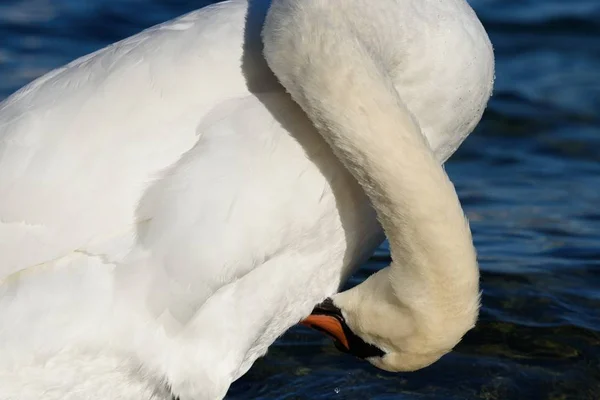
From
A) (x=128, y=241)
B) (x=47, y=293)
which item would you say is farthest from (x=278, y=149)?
(x=47, y=293)

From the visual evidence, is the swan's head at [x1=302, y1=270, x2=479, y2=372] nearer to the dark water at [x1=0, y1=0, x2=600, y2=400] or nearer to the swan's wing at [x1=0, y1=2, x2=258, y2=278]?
the swan's wing at [x1=0, y1=2, x2=258, y2=278]

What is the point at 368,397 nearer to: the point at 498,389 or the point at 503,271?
the point at 498,389

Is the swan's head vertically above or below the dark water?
above

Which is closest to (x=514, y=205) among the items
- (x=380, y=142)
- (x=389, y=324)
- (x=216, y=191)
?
(x=389, y=324)

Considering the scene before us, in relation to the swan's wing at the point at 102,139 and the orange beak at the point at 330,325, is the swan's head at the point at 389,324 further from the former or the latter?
the swan's wing at the point at 102,139

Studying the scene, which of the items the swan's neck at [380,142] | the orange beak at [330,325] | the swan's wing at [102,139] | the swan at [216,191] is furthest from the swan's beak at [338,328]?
the swan's wing at [102,139]

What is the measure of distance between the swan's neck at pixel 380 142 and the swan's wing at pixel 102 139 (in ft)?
0.98

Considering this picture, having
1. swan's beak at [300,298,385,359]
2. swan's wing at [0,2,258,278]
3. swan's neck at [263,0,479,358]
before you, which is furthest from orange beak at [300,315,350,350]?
swan's wing at [0,2,258,278]

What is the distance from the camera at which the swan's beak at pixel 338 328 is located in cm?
471

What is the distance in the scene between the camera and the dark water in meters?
5.90

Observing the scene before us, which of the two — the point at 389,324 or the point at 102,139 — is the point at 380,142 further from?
the point at 102,139

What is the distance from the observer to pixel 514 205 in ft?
25.0

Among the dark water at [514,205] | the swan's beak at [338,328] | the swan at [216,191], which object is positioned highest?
the swan at [216,191]

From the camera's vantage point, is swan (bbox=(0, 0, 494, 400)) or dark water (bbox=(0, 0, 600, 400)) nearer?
swan (bbox=(0, 0, 494, 400))
